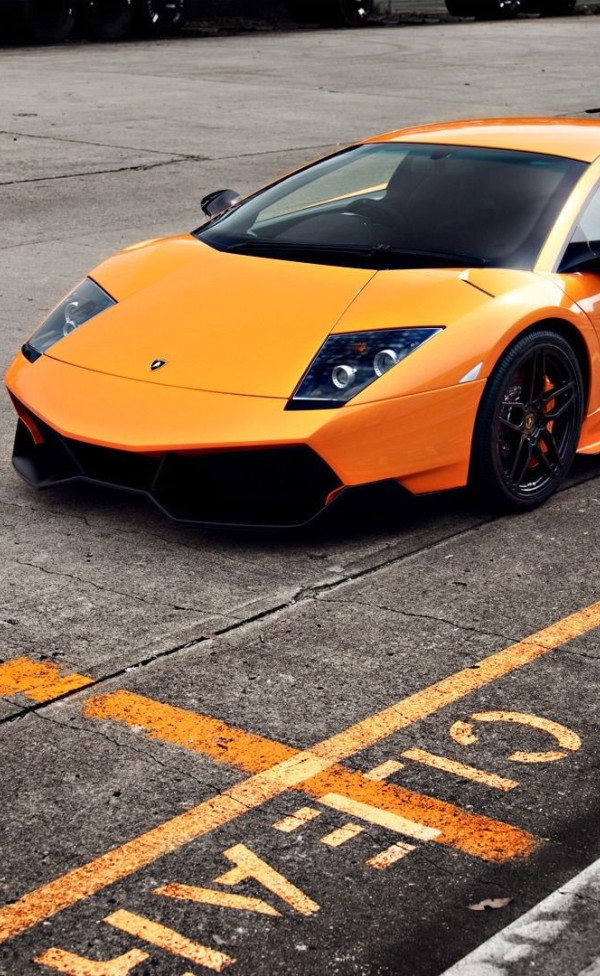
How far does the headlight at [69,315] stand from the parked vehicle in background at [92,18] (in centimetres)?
2169

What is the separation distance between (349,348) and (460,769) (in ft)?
6.25

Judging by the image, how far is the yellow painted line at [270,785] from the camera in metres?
2.99

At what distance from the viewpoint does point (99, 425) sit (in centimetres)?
506

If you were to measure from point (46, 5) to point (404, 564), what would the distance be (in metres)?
24.0

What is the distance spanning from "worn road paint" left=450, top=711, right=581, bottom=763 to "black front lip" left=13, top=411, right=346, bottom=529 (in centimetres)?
130

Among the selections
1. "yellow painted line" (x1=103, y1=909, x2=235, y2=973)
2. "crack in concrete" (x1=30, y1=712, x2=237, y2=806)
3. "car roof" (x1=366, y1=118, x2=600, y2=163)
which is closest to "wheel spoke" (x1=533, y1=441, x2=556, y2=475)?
"car roof" (x1=366, y1=118, x2=600, y2=163)

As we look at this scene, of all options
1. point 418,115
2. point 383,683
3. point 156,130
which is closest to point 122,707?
point 383,683

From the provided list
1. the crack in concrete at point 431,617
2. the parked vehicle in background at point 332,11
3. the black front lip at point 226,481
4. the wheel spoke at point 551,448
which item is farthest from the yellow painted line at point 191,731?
the parked vehicle in background at point 332,11

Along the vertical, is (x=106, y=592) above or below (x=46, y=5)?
below

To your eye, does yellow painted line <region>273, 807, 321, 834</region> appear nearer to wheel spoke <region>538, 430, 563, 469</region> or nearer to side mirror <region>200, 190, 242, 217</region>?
wheel spoke <region>538, 430, 563, 469</region>

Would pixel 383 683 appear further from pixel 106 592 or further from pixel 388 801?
pixel 106 592

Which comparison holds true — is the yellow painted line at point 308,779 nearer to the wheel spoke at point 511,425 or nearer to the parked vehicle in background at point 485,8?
the wheel spoke at point 511,425

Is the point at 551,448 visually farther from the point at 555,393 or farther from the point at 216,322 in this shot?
the point at 216,322

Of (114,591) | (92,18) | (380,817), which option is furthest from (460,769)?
(92,18)
